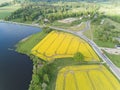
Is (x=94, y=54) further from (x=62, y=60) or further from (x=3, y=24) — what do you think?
(x=3, y=24)

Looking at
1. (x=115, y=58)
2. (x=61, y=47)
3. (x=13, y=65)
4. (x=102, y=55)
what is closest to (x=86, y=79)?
(x=102, y=55)

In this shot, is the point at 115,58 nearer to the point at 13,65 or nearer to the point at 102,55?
the point at 102,55

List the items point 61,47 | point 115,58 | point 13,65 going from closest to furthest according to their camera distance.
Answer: point 13,65 < point 115,58 < point 61,47

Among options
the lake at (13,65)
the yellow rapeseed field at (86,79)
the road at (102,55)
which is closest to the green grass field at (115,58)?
the road at (102,55)

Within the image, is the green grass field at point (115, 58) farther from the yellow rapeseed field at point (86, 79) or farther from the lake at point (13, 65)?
the lake at point (13, 65)

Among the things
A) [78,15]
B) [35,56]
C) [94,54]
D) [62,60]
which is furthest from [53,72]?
[78,15]

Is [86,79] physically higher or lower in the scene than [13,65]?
lower

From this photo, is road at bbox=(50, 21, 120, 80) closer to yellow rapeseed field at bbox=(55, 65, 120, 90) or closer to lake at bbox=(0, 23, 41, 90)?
yellow rapeseed field at bbox=(55, 65, 120, 90)
